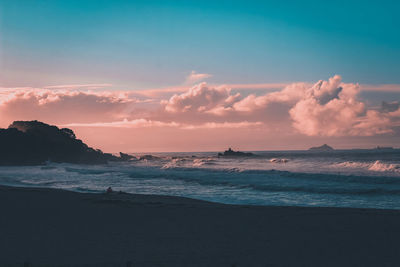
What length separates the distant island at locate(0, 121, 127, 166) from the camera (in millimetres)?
73169

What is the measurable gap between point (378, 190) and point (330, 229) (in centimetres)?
1204

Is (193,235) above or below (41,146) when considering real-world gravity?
below

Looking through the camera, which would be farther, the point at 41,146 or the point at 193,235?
the point at 41,146

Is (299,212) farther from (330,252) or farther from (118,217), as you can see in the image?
(118,217)

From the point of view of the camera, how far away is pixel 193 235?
12.5m

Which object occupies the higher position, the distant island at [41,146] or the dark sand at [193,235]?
the distant island at [41,146]

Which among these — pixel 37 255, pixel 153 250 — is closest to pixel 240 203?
pixel 153 250

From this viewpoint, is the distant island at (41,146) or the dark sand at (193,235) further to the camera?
the distant island at (41,146)

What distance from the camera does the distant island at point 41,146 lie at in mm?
73169

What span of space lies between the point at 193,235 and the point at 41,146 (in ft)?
250

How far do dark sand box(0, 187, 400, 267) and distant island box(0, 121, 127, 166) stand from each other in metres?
61.3

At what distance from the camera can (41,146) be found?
79938mm

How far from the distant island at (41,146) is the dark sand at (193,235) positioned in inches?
2415

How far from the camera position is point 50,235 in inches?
480
